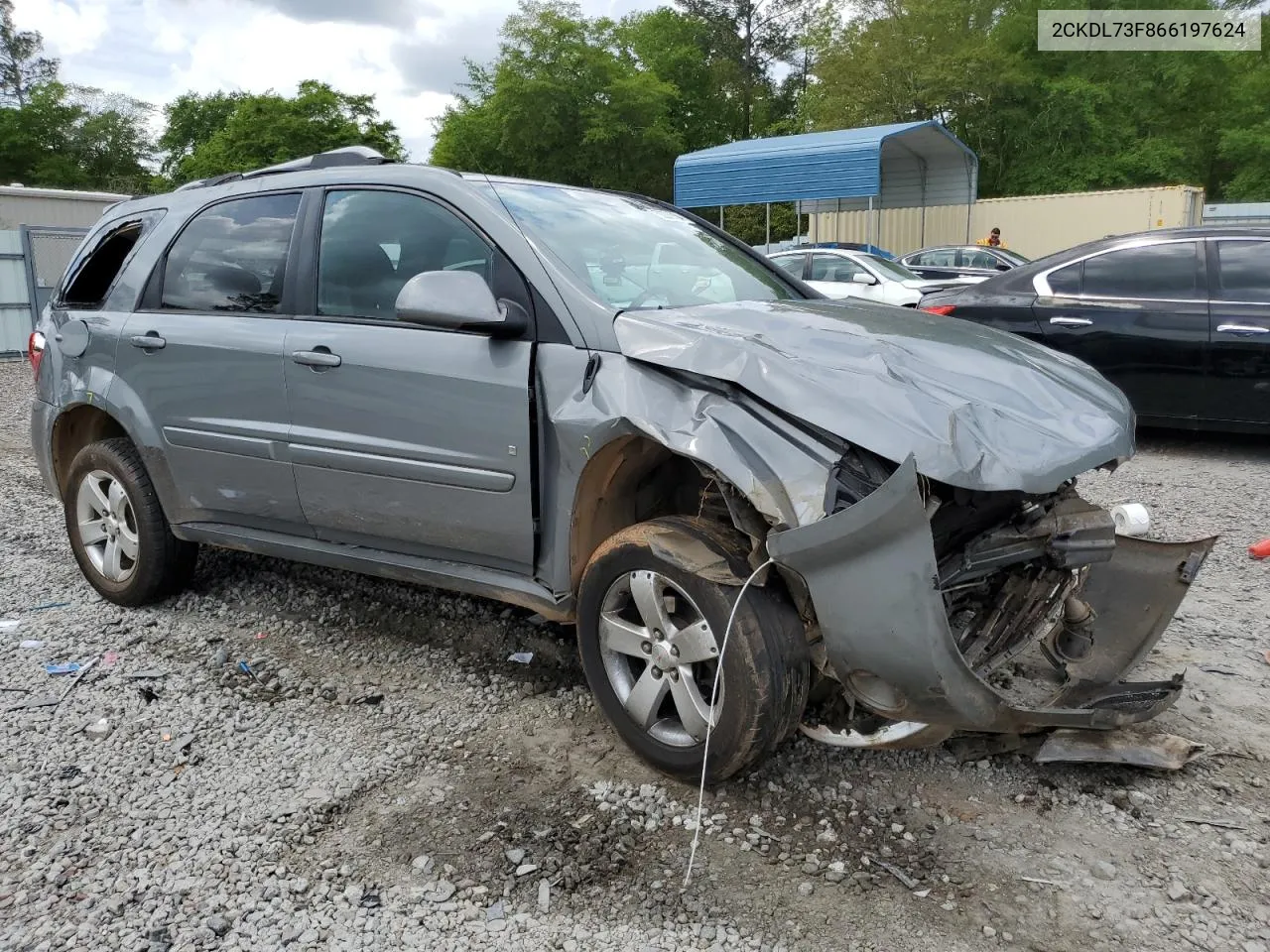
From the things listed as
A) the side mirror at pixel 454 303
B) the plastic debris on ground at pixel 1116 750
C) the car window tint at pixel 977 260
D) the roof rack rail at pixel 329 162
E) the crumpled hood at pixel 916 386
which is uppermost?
the car window tint at pixel 977 260

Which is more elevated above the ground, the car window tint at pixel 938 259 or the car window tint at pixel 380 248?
the car window tint at pixel 938 259

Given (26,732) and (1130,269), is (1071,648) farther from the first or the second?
(1130,269)

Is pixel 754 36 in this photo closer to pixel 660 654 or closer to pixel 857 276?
pixel 857 276

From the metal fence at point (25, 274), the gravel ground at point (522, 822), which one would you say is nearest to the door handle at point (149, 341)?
the gravel ground at point (522, 822)

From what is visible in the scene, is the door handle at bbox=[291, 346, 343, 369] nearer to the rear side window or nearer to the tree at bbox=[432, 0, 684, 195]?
the rear side window

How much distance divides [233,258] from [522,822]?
2509mm

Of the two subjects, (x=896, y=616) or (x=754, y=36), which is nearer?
(x=896, y=616)

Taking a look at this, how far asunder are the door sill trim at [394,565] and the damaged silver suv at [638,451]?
0.01 m

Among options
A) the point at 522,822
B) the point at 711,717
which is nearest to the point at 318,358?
the point at 522,822

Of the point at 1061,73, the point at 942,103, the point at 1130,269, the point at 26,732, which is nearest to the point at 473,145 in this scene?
the point at 942,103

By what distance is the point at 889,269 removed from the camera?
1367cm

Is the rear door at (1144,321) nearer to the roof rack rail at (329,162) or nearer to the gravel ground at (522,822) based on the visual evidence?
the gravel ground at (522,822)

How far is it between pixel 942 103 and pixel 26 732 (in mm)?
37449

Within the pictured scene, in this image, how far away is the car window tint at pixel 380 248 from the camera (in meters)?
3.29
